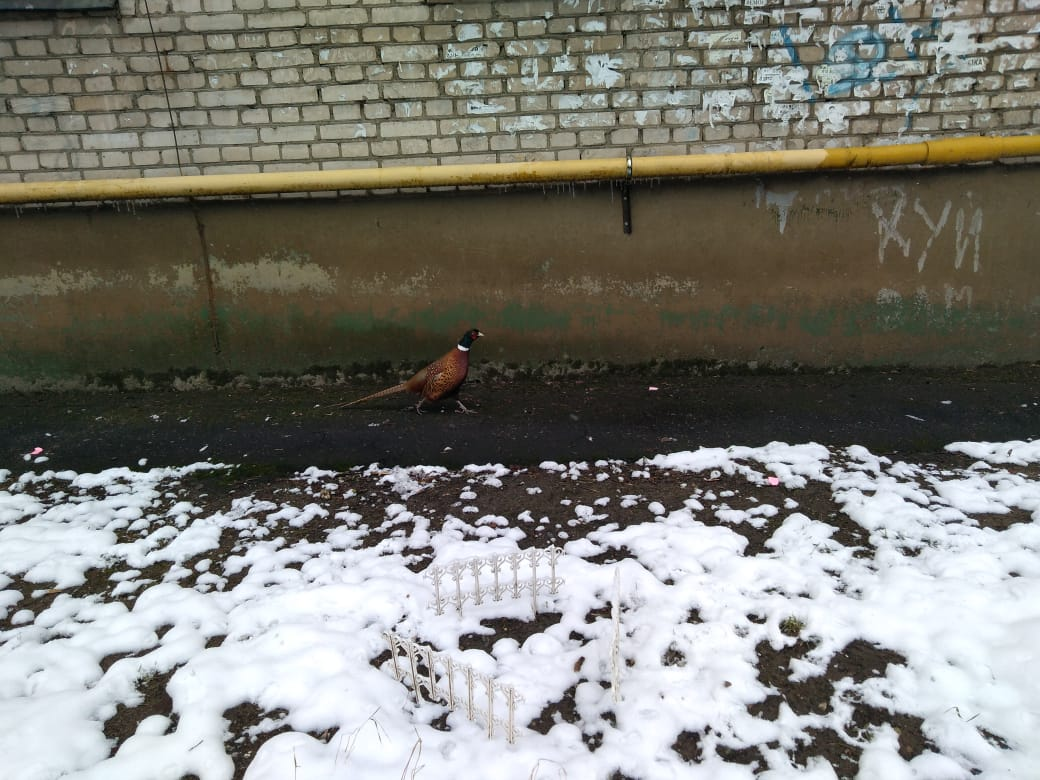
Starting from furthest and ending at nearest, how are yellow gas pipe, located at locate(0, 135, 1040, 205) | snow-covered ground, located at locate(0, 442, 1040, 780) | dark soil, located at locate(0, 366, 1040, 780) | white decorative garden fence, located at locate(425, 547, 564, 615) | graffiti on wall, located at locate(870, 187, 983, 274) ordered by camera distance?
graffiti on wall, located at locate(870, 187, 983, 274) → yellow gas pipe, located at locate(0, 135, 1040, 205) → white decorative garden fence, located at locate(425, 547, 564, 615) → dark soil, located at locate(0, 366, 1040, 780) → snow-covered ground, located at locate(0, 442, 1040, 780)

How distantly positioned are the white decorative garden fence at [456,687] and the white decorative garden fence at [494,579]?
0.32 meters

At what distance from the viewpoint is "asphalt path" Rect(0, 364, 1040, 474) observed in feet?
13.0

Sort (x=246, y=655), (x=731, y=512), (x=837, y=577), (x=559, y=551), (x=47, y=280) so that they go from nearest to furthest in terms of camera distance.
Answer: (x=246, y=655)
(x=837, y=577)
(x=559, y=551)
(x=731, y=512)
(x=47, y=280)

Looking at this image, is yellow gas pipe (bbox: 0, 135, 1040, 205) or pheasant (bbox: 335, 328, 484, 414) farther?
yellow gas pipe (bbox: 0, 135, 1040, 205)

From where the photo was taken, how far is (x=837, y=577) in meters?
2.56

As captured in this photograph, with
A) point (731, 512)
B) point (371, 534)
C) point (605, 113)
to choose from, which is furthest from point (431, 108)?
point (731, 512)

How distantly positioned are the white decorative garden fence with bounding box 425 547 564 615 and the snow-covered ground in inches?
1.0

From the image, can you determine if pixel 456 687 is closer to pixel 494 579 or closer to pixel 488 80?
pixel 494 579

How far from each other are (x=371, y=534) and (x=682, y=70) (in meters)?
3.78

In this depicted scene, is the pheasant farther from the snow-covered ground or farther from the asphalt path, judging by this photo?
the snow-covered ground

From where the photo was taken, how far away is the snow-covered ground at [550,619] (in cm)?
186

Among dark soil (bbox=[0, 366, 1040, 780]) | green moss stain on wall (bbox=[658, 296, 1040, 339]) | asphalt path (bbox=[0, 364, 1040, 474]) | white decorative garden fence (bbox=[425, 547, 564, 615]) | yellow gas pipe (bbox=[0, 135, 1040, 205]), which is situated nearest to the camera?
dark soil (bbox=[0, 366, 1040, 780])

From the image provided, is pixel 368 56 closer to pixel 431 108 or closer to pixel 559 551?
pixel 431 108

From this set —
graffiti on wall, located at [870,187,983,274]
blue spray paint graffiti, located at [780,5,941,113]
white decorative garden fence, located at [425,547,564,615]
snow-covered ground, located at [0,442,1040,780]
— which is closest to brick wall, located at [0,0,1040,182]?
blue spray paint graffiti, located at [780,5,941,113]
